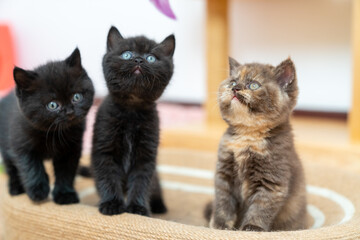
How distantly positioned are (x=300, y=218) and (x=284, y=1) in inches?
79.2

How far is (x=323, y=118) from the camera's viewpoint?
2.89 m

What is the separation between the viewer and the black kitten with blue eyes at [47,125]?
1188 millimetres

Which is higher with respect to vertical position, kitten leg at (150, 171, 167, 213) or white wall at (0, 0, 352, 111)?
white wall at (0, 0, 352, 111)

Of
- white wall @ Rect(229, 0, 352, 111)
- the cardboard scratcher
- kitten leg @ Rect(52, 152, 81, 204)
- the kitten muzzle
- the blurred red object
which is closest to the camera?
the cardboard scratcher

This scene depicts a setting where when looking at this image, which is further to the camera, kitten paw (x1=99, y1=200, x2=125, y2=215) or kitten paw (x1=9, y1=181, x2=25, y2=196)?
kitten paw (x1=9, y1=181, x2=25, y2=196)

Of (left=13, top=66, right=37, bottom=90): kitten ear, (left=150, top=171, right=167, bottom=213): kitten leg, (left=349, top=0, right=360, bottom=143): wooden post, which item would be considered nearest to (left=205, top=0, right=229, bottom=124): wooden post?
(left=349, top=0, right=360, bottom=143): wooden post

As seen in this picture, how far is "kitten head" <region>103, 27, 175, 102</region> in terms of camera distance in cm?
116

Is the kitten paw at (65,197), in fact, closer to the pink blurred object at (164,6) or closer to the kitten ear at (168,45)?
the kitten ear at (168,45)

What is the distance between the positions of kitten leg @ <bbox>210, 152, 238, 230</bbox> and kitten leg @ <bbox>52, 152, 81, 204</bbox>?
1.62 ft

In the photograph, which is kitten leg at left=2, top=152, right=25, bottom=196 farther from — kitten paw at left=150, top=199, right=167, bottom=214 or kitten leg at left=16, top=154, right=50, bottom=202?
kitten paw at left=150, top=199, right=167, bottom=214

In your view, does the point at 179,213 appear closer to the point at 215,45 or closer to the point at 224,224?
the point at 224,224

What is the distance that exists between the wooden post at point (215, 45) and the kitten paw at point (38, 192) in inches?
53.6

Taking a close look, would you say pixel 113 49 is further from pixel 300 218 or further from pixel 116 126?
pixel 300 218

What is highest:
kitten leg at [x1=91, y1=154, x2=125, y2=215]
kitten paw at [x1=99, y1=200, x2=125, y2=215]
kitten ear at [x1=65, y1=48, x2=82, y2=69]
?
kitten ear at [x1=65, y1=48, x2=82, y2=69]
